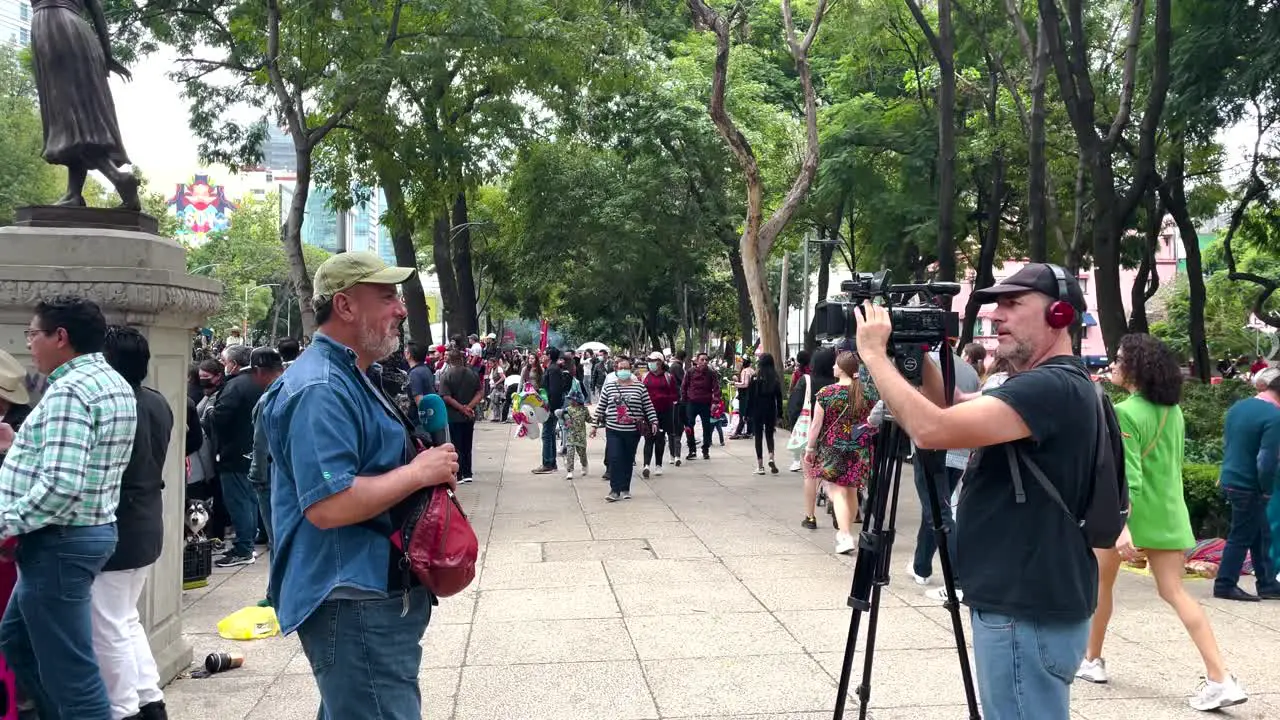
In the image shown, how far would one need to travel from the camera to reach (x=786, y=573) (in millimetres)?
8344

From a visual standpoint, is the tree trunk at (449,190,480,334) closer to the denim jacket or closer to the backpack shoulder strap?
the denim jacket

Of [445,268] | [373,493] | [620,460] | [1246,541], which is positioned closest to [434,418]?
[373,493]

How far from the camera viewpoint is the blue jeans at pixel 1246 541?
7.46 meters

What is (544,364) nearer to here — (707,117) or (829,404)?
(707,117)

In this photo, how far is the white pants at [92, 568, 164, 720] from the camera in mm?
4047

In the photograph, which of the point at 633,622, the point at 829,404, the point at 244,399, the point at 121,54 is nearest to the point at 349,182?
the point at 121,54

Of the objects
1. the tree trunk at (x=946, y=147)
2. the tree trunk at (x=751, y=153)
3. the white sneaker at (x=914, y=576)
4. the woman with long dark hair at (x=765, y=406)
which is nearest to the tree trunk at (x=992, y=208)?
the tree trunk at (x=946, y=147)

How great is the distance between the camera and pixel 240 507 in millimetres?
9281

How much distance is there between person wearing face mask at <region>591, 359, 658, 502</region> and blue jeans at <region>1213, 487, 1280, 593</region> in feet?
21.5

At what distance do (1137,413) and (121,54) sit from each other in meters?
16.3

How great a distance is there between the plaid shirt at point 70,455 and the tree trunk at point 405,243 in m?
15.3

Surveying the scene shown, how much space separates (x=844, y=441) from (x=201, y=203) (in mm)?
124350

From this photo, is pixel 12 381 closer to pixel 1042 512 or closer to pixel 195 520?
pixel 1042 512

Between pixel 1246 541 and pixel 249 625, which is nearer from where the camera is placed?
pixel 249 625
